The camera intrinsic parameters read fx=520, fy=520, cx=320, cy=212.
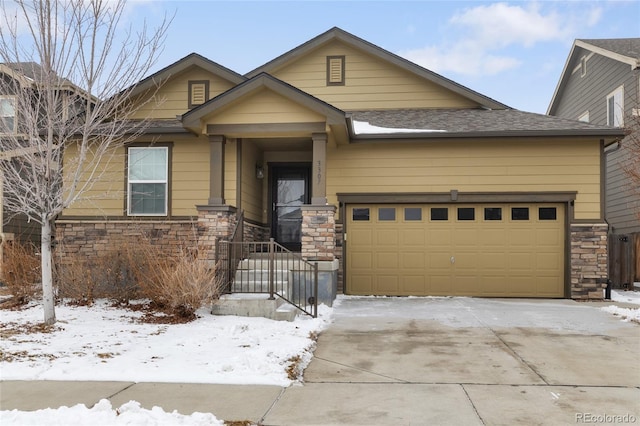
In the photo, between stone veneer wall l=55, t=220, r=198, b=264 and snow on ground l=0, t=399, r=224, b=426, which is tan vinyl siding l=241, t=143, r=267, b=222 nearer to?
stone veneer wall l=55, t=220, r=198, b=264

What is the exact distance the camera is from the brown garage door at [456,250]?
472 inches

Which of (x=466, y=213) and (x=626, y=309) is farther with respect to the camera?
(x=466, y=213)

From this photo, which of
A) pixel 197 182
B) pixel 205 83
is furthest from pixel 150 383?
pixel 205 83

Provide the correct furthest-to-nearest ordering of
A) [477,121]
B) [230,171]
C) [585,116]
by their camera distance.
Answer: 1. [585,116]
2. [477,121]
3. [230,171]

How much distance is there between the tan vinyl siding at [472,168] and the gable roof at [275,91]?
6.97ft

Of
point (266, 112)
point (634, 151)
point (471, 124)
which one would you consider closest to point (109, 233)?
point (266, 112)

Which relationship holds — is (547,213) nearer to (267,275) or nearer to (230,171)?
(267,275)

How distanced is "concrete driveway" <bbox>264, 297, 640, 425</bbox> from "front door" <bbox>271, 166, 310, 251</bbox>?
3.96 metres

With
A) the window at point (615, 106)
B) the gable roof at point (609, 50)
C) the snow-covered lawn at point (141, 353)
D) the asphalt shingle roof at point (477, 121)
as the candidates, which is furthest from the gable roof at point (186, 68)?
the window at point (615, 106)

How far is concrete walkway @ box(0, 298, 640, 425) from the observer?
441 centimetres

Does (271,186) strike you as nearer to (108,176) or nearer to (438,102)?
(108,176)

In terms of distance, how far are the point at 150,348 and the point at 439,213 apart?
7736 mm

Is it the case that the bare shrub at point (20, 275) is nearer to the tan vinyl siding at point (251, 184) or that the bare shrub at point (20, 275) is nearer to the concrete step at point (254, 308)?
the concrete step at point (254, 308)

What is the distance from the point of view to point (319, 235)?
10.2 m
